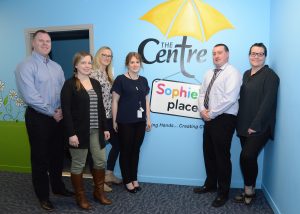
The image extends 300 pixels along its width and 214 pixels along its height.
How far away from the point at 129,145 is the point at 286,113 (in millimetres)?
1547

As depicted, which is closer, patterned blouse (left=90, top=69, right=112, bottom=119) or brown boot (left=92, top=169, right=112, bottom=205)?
brown boot (left=92, top=169, right=112, bottom=205)

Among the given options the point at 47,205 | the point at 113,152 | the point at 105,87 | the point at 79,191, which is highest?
the point at 105,87

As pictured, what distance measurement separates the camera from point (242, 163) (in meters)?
2.56

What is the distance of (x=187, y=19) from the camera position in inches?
118

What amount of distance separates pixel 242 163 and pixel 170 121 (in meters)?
0.96

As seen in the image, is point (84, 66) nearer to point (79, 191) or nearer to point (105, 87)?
point (105, 87)

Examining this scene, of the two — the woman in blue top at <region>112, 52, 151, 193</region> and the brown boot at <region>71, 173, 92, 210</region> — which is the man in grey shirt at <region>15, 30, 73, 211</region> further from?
the woman in blue top at <region>112, 52, 151, 193</region>

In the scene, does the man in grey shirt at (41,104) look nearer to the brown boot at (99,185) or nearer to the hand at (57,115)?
the hand at (57,115)

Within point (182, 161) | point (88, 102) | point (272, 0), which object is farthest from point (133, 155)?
point (272, 0)

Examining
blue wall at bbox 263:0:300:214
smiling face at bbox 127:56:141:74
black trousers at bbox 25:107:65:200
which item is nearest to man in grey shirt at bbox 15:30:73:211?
black trousers at bbox 25:107:65:200

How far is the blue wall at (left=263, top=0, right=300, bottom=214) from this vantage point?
2.10 m

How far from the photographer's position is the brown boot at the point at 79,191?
2511 millimetres

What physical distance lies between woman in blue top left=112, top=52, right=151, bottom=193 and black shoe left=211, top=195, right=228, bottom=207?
87 cm

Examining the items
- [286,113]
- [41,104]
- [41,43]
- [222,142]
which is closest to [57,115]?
[41,104]
